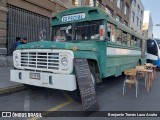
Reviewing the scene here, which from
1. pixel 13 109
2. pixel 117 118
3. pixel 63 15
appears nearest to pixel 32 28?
pixel 63 15

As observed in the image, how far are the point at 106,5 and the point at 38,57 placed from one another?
22324mm

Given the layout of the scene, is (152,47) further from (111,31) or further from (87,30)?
(87,30)

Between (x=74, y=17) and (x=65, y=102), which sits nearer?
(x=65, y=102)

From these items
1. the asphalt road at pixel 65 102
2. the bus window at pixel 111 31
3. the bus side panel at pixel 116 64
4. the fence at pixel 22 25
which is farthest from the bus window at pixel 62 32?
the fence at pixel 22 25

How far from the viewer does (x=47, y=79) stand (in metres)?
5.25

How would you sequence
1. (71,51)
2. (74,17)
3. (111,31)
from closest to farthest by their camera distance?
(71,51) → (74,17) → (111,31)

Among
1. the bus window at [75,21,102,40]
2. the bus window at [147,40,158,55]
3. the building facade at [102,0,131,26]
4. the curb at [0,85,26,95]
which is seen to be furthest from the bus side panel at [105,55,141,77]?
the building facade at [102,0,131,26]

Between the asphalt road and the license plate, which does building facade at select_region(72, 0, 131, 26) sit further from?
the license plate

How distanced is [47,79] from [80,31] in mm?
2338

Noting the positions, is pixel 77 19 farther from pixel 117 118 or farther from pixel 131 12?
pixel 131 12

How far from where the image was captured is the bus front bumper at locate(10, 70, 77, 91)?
16.3 feet

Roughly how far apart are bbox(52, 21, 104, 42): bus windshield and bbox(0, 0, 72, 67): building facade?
4.88m

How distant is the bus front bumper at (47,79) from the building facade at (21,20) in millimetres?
5938

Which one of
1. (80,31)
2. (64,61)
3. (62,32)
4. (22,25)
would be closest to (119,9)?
(22,25)
